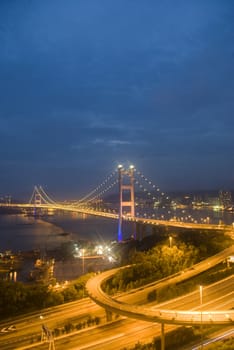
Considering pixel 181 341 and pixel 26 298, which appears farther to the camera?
pixel 26 298

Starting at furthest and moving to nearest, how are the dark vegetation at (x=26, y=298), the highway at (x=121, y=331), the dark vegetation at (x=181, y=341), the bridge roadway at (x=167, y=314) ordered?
the dark vegetation at (x=26, y=298) → the highway at (x=121, y=331) → the bridge roadway at (x=167, y=314) → the dark vegetation at (x=181, y=341)

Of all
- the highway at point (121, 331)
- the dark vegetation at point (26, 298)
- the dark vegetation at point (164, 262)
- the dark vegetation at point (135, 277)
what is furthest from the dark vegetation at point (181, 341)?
the dark vegetation at point (26, 298)

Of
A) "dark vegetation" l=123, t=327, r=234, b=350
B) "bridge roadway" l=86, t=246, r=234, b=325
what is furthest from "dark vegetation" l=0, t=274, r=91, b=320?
"dark vegetation" l=123, t=327, r=234, b=350

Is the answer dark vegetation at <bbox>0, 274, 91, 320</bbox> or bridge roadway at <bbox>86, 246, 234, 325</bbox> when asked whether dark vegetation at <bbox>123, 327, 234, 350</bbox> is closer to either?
bridge roadway at <bbox>86, 246, 234, 325</bbox>

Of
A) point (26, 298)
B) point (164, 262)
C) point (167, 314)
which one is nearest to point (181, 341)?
point (167, 314)

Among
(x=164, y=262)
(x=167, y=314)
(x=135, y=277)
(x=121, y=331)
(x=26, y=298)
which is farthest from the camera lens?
(x=164, y=262)

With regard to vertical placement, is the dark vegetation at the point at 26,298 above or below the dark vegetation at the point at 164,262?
below

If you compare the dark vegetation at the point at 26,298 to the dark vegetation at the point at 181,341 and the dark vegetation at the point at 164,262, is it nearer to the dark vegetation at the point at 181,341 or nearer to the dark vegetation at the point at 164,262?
the dark vegetation at the point at 164,262

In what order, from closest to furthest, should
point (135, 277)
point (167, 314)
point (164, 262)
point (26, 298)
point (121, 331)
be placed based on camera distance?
point (167, 314)
point (121, 331)
point (26, 298)
point (135, 277)
point (164, 262)

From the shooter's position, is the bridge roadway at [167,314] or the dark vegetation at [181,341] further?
Answer: the bridge roadway at [167,314]

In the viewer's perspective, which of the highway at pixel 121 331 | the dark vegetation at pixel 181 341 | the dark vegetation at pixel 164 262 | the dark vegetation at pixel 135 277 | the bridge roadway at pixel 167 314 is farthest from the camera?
Answer: the dark vegetation at pixel 164 262

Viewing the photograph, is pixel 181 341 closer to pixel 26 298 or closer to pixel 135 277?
pixel 26 298
